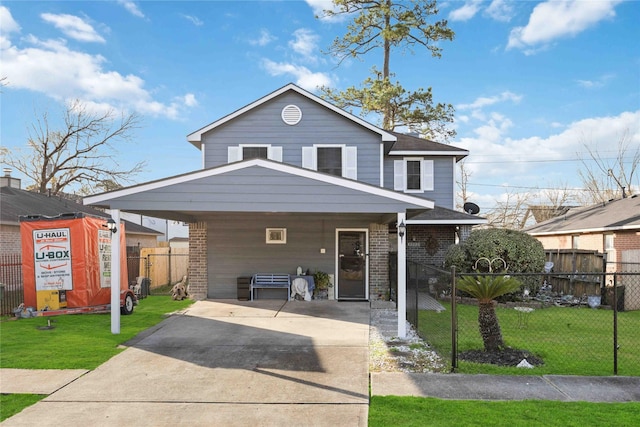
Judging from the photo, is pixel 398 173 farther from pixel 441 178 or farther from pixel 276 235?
pixel 276 235

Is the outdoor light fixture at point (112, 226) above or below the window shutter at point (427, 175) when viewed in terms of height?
below

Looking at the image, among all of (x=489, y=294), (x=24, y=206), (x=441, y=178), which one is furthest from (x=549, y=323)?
(x=24, y=206)

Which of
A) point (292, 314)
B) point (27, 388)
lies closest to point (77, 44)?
point (292, 314)

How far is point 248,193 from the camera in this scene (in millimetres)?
8422

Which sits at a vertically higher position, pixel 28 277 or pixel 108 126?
pixel 108 126

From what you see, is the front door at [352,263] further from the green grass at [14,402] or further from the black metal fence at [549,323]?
the green grass at [14,402]

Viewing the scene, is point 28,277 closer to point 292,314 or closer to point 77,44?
point 292,314

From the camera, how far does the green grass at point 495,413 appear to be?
4207 millimetres

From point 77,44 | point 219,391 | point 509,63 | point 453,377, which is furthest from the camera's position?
point 509,63

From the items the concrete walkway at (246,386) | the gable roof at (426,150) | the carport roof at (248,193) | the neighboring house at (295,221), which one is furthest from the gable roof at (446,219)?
the concrete walkway at (246,386)

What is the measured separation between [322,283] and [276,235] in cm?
207

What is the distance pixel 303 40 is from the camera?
20047 mm

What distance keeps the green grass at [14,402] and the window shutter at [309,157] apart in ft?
30.0

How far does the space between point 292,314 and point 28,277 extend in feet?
21.6
